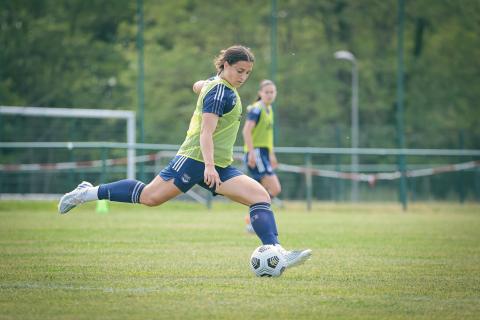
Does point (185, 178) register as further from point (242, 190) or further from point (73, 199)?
point (73, 199)

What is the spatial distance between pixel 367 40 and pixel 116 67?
451 inches

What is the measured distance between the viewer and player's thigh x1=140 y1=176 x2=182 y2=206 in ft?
26.3

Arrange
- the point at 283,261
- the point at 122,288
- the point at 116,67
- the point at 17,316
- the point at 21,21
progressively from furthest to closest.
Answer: the point at 116,67 → the point at 21,21 → the point at 283,261 → the point at 122,288 → the point at 17,316

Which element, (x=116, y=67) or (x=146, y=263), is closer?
(x=146, y=263)

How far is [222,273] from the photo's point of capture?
807 cm

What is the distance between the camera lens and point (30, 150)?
2428cm

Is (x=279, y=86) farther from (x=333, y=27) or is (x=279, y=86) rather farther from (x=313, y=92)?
(x=333, y=27)

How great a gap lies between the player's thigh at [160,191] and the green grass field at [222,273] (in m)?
0.62

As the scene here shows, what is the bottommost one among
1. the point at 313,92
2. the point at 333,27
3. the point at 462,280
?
the point at 462,280

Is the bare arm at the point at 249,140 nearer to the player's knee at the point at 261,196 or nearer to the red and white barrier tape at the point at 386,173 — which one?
the player's knee at the point at 261,196

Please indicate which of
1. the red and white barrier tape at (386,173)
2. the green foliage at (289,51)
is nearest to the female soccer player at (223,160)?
the red and white barrier tape at (386,173)

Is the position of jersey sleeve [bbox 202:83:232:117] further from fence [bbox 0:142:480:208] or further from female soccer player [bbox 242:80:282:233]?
fence [bbox 0:142:480:208]

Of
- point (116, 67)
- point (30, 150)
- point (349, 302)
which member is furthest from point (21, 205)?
point (116, 67)

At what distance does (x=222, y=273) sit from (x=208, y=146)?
1150 mm
